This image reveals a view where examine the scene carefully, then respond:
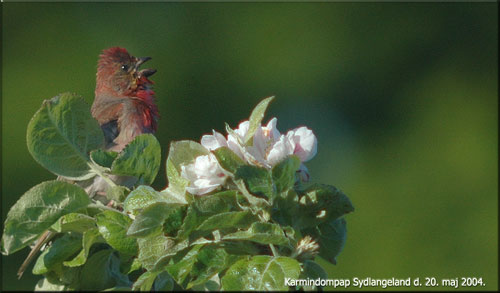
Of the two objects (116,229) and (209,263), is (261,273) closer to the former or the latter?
(209,263)

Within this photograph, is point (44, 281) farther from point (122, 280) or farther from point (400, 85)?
point (400, 85)

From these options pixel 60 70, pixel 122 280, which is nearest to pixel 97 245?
pixel 122 280

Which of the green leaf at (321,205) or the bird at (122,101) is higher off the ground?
the green leaf at (321,205)

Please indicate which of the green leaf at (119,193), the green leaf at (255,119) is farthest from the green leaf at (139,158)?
the green leaf at (255,119)

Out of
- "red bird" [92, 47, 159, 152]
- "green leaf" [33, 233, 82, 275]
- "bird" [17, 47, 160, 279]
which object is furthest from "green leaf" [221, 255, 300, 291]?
"red bird" [92, 47, 159, 152]

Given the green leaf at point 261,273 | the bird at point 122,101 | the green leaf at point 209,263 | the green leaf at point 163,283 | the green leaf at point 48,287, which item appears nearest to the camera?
the green leaf at point 261,273

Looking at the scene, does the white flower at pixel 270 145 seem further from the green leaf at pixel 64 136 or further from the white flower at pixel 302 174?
the green leaf at pixel 64 136

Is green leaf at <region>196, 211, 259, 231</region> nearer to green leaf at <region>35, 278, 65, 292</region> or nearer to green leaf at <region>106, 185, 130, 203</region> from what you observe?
green leaf at <region>106, 185, 130, 203</region>

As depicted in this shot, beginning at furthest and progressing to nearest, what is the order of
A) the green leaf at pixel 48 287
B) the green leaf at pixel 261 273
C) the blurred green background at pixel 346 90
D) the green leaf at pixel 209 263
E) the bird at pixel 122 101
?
the blurred green background at pixel 346 90, the bird at pixel 122 101, the green leaf at pixel 48 287, the green leaf at pixel 209 263, the green leaf at pixel 261 273
